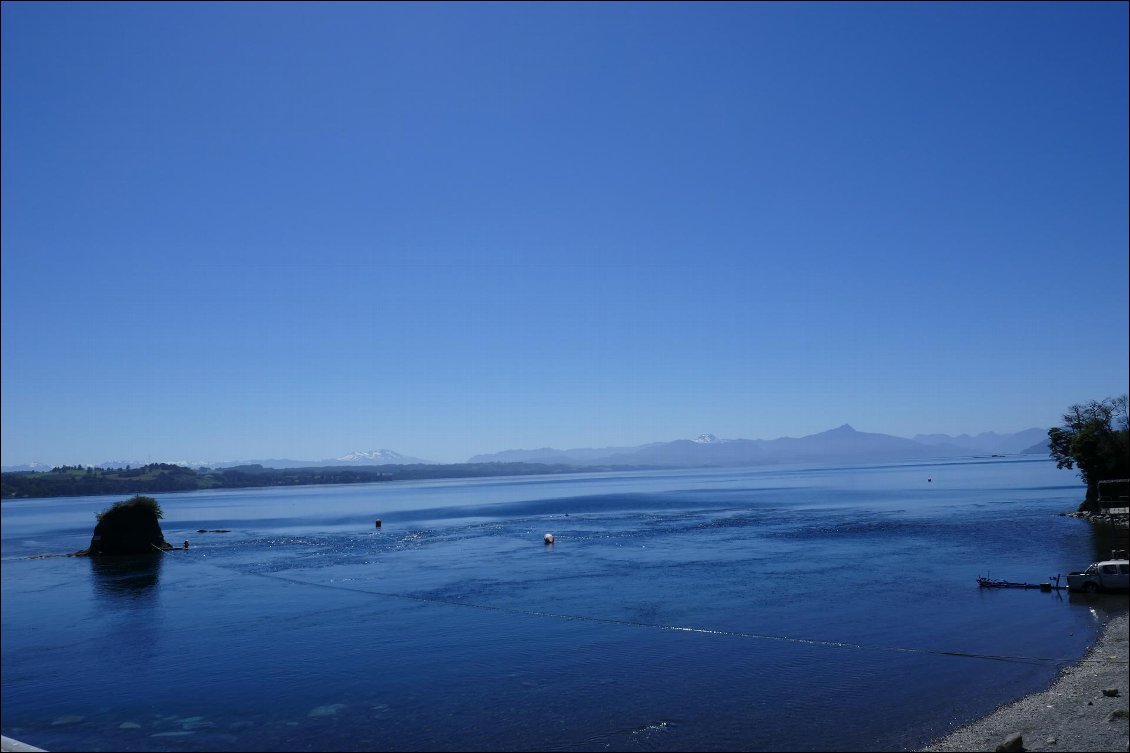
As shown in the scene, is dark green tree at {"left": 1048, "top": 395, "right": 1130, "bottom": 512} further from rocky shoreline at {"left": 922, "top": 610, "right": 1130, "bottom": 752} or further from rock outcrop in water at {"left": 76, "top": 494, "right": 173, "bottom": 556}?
rock outcrop in water at {"left": 76, "top": 494, "right": 173, "bottom": 556}

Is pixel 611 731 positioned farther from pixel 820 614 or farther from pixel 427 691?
pixel 820 614

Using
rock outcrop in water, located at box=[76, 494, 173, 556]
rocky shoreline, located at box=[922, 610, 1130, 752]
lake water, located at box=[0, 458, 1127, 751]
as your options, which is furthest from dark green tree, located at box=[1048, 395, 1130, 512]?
rock outcrop in water, located at box=[76, 494, 173, 556]

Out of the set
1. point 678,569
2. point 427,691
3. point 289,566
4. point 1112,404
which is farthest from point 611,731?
point 1112,404

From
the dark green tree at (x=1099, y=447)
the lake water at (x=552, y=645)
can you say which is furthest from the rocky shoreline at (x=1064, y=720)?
the dark green tree at (x=1099, y=447)

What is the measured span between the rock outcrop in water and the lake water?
821cm

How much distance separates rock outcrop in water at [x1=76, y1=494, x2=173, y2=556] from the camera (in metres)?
73.9

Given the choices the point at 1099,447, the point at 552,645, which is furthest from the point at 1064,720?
the point at 1099,447

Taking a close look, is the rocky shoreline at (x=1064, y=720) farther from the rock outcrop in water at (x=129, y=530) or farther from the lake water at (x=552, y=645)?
the rock outcrop in water at (x=129, y=530)

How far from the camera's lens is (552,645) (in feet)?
102

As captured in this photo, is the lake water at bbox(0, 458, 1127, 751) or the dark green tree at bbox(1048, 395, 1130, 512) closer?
the lake water at bbox(0, 458, 1127, 751)

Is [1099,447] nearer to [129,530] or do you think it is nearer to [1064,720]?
[1064,720]

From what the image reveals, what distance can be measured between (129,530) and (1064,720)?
79869 millimetres

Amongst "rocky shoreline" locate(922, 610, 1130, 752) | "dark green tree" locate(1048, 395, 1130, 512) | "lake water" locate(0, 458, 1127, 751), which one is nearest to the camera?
"rocky shoreline" locate(922, 610, 1130, 752)

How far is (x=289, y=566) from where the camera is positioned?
2418 inches
